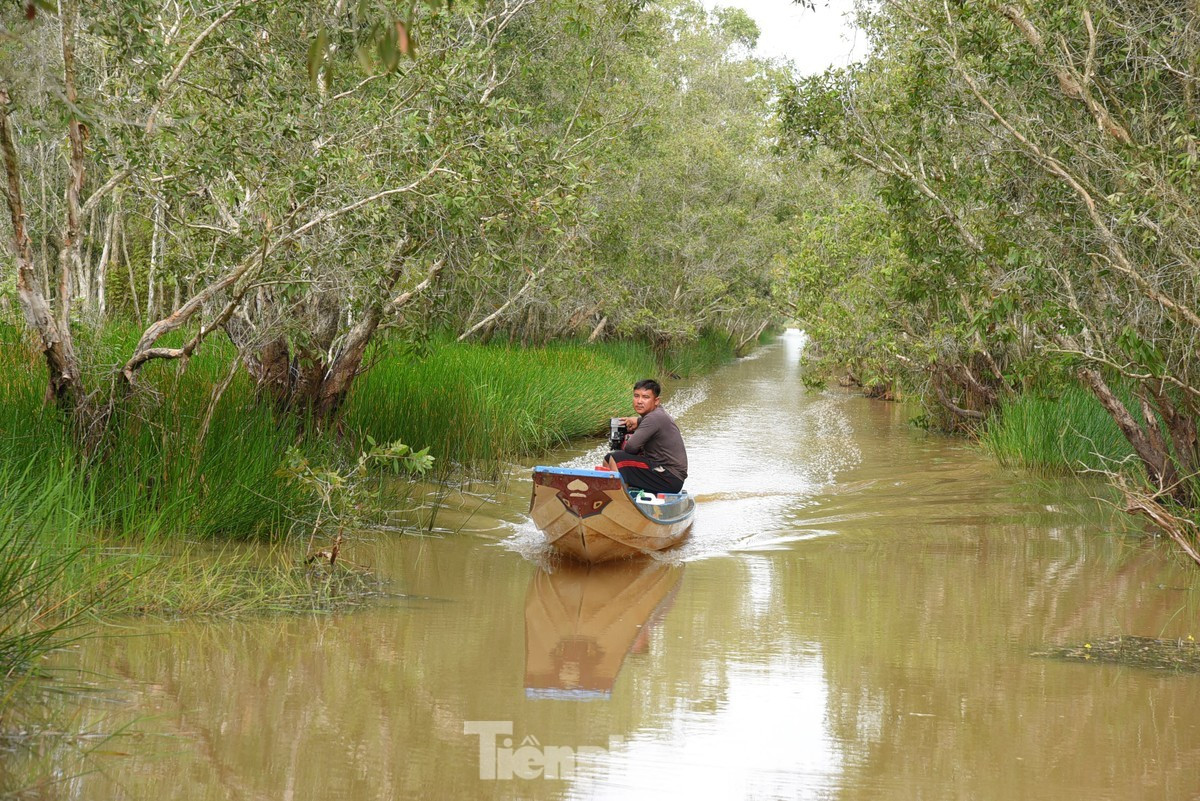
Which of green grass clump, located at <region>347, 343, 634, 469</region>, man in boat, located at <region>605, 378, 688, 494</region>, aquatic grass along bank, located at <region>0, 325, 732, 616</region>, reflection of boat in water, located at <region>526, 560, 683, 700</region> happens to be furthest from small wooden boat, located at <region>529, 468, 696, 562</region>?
green grass clump, located at <region>347, 343, 634, 469</region>

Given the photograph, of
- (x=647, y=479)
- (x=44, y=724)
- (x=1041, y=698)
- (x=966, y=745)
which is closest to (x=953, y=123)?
(x=647, y=479)

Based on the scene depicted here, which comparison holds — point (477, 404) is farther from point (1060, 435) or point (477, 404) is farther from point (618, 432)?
point (1060, 435)

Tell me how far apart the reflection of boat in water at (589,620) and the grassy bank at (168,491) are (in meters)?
1.47

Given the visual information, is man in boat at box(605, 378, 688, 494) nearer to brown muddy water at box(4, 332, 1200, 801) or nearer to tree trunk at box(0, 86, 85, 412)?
brown muddy water at box(4, 332, 1200, 801)

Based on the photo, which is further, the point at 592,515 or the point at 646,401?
the point at 646,401

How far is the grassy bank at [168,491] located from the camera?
6922 millimetres

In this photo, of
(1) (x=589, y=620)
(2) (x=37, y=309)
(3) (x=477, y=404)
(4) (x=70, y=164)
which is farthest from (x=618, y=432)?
(4) (x=70, y=164)

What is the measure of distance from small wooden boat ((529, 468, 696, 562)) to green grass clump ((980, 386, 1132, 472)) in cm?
662

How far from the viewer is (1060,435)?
15.3m

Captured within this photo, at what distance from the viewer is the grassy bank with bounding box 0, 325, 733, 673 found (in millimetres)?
6922

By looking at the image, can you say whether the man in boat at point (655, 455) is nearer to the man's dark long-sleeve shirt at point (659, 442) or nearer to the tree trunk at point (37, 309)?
the man's dark long-sleeve shirt at point (659, 442)

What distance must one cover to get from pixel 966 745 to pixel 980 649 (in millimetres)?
1996

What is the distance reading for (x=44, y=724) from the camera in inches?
206

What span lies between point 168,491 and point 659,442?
473 cm
